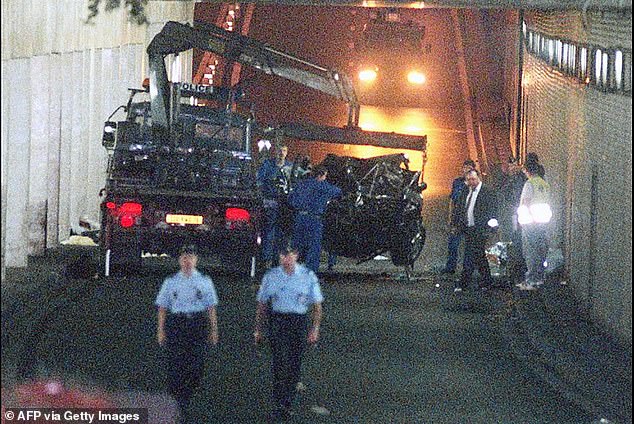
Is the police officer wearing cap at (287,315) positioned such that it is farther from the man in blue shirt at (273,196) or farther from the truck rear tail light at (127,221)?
the man in blue shirt at (273,196)

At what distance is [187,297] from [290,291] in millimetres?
964

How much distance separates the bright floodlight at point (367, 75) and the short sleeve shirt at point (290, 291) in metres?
42.3

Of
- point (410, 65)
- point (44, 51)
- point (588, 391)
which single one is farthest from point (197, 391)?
point (410, 65)

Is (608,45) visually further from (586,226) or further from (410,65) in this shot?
(410,65)

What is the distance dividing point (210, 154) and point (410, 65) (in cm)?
3349

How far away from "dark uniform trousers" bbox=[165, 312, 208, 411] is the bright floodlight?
42829mm

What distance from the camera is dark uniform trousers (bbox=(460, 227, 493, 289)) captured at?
74.9 ft

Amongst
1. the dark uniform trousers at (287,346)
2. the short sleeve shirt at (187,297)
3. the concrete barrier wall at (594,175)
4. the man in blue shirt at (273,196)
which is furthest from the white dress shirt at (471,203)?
the short sleeve shirt at (187,297)

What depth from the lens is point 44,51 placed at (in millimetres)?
25547

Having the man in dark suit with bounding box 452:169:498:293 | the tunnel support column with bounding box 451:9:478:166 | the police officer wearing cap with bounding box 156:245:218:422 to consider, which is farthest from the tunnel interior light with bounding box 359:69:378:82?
the police officer wearing cap with bounding box 156:245:218:422

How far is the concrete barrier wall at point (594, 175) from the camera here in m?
18.0

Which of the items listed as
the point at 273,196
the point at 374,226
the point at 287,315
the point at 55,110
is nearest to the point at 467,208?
the point at 374,226

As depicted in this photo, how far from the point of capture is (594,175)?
20.8 m

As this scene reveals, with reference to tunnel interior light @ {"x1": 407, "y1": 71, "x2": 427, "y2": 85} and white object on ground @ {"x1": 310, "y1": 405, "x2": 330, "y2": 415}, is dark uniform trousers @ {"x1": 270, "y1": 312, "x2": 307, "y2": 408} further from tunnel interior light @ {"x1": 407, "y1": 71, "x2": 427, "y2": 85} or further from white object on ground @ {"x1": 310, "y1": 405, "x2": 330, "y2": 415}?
tunnel interior light @ {"x1": 407, "y1": 71, "x2": 427, "y2": 85}
